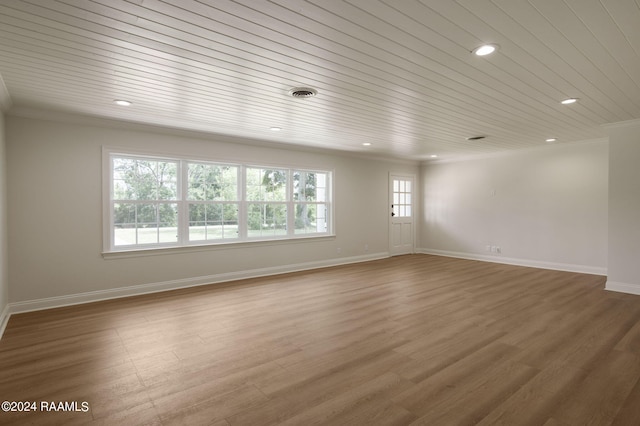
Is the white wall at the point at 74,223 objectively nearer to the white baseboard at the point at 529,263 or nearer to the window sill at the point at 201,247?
the window sill at the point at 201,247

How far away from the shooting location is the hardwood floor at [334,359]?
198 centimetres

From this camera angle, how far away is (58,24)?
6.75ft

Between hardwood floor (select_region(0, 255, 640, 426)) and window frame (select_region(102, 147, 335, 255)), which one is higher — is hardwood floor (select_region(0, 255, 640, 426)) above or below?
below

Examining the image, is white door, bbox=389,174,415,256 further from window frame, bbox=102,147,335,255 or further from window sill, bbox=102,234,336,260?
window sill, bbox=102,234,336,260

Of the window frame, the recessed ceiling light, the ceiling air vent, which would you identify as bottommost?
the window frame

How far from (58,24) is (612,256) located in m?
6.74

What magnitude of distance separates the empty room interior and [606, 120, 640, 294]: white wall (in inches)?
1.2

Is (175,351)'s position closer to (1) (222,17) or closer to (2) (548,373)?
(1) (222,17)

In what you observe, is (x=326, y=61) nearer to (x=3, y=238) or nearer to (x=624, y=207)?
(x=3, y=238)

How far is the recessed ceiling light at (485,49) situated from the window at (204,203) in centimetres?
413

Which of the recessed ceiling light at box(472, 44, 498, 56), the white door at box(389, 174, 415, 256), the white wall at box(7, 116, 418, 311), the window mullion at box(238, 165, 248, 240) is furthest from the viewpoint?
the white door at box(389, 174, 415, 256)

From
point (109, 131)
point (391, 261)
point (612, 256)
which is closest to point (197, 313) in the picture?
point (109, 131)

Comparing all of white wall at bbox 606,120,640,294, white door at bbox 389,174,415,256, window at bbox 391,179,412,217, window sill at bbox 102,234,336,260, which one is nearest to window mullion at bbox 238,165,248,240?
window sill at bbox 102,234,336,260

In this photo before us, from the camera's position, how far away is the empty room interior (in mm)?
2043
